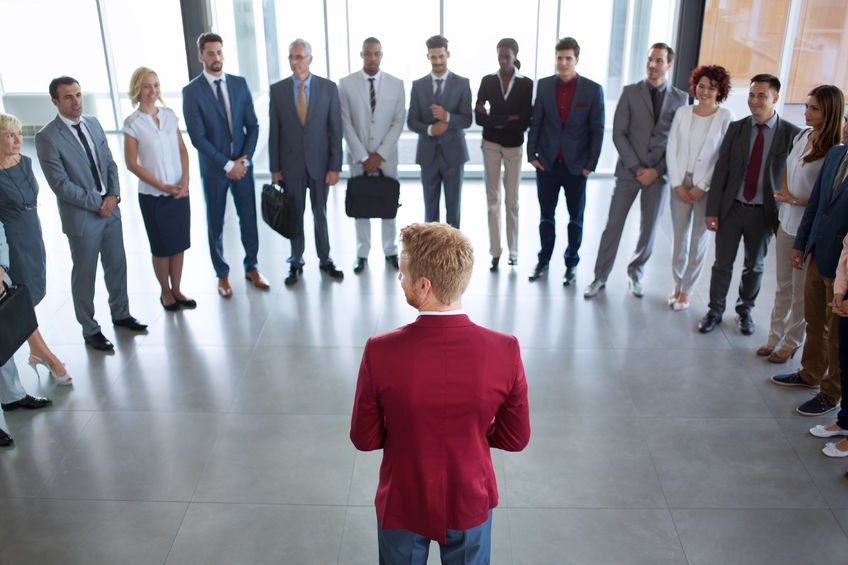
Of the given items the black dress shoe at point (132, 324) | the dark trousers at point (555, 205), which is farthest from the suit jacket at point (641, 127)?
the black dress shoe at point (132, 324)

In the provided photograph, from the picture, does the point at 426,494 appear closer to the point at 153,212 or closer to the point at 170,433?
the point at 170,433

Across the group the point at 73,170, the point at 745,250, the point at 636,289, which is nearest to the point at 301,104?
the point at 73,170

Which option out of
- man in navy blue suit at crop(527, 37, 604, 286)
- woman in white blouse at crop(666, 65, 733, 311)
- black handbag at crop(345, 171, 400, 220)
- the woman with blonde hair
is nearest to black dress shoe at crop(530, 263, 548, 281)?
man in navy blue suit at crop(527, 37, 604, 286)

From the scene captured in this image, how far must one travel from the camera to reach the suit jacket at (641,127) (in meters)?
5.29

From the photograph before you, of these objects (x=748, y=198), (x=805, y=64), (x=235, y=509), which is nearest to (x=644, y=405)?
(x=748, y=198)

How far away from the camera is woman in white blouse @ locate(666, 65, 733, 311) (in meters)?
5.02

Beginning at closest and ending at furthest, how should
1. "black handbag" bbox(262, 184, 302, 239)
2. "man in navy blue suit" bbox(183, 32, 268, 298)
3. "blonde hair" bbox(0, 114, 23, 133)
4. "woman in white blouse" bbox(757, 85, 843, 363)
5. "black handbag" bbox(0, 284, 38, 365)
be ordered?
1. "black handbag" bbox(0, 284, 38, 365)
2. "blonde hair" bbox(0, 114, 23, 133)
3. "woman in white blouse" bbox(757, 85, 843, 363)
4. "man in navy blue suit" bbox(183, 32, 268, 298)
5. "black handbag" bbox(262, 184, 302, 239)

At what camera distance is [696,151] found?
5.13m

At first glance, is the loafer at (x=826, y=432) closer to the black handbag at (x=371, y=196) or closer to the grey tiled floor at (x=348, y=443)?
the grey tiled floor at (x=348, y=443)

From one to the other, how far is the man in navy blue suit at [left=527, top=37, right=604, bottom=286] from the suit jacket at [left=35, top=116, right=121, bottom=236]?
305cm

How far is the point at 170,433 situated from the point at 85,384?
34.4 inches

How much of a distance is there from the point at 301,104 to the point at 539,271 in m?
2.29

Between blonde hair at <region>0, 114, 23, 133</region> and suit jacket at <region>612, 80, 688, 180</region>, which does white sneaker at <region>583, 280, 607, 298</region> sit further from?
blonde hair at <region>0, 114, 23, 133</region>

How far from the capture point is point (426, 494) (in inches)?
85.7
